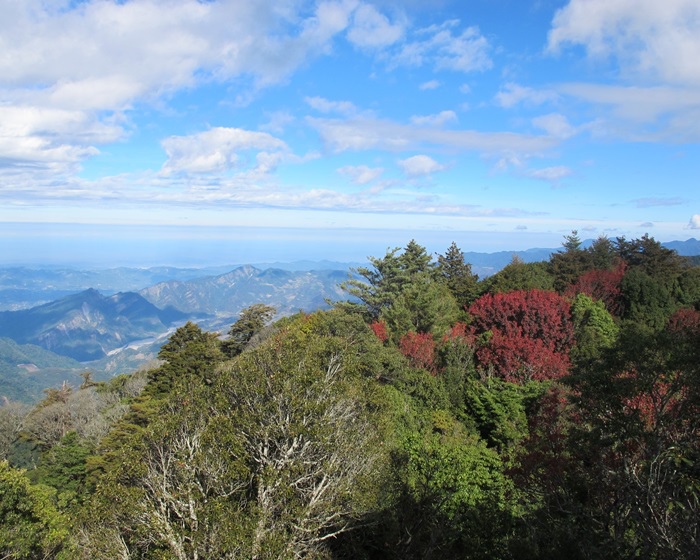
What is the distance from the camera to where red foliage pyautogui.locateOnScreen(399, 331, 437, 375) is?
22.3m

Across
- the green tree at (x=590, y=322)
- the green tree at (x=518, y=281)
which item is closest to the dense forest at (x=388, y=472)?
the green tree at (x=590, y=322)

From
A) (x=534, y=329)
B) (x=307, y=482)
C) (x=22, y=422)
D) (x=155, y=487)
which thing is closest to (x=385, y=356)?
(x=534, y=329)

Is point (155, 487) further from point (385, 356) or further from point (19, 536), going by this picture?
point (385, 356)

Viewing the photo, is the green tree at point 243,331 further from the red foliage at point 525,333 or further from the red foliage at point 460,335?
the red foliage at point 525,333

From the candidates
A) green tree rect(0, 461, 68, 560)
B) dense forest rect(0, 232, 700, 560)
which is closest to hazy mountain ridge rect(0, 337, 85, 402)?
green tree rect(0, 461, 68, 560)

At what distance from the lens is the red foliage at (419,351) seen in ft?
73.3

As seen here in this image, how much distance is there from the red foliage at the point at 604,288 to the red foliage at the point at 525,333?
6823mm

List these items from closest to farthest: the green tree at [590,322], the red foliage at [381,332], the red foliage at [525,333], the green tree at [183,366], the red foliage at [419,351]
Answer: the red foliage at [525,333], the red foliage at [419,351], the green tree at [590,322], the red foliage at [381,332], the green tree at [183,366]

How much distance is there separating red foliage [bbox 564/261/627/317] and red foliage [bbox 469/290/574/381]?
6.82 metres

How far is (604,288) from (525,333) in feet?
36.7

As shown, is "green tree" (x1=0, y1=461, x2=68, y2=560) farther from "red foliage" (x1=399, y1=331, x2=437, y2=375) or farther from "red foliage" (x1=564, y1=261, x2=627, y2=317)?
"red foliage" (x1=564, y1=261, x2=627, y2=317)

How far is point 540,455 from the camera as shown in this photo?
9312 millimetres

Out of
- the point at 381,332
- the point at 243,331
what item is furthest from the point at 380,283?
the point at 243,331

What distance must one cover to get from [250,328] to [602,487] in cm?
3263
